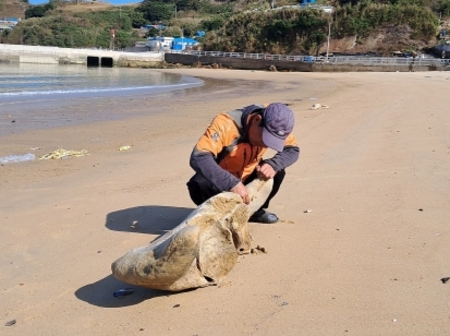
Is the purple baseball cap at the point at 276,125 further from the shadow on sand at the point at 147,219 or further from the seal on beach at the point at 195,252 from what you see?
the shadow on sand at the point at 147,219

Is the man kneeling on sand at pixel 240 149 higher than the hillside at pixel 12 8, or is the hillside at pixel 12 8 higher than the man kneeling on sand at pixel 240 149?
the hillside at pixel 12 8

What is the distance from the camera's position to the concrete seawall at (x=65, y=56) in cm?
6222

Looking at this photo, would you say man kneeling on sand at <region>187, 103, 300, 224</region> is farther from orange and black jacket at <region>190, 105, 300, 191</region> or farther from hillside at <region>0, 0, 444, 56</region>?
hillside at <region>0, 0, 444, 56</region>

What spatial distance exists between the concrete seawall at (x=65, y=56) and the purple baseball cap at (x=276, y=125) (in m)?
64.6

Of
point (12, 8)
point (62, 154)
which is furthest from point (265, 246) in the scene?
point (12, 8)

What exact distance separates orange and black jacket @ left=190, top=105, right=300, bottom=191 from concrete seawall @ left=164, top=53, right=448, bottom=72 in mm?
41088

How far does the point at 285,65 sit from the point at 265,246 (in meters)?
47.2

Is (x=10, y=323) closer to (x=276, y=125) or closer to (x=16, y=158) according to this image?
(x=276, y=125)

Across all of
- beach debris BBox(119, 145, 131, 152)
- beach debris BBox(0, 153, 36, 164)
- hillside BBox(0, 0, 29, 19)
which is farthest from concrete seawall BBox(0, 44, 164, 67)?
hillside BBox(0, 0, 29, 19)

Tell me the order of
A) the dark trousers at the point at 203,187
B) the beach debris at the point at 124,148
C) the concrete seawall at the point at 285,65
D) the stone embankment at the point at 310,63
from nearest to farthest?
the dark trousers at the point at 203,187, the beach debris at the point at 124,148, the concrete seawall at the point at 285,65, the stone embankment at the point at 310,63

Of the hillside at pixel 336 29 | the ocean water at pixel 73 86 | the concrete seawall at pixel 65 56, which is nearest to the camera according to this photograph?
the ocean water at pixel 73 86

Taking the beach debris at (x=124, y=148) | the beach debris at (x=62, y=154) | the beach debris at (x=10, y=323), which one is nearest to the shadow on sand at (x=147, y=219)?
the beach debris at (x=10, y=323)

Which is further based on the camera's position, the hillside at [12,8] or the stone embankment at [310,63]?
the hillside at [12,8]

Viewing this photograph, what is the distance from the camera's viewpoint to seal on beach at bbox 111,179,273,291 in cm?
268
